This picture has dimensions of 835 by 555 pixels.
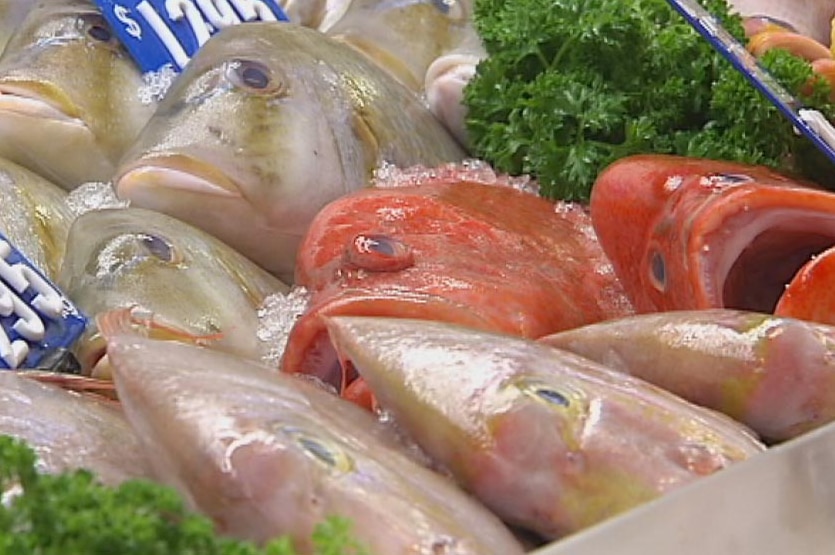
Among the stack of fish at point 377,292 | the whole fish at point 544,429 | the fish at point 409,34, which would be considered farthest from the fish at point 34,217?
the whole fish at point 544,429

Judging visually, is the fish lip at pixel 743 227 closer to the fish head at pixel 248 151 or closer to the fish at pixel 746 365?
the fish at pixel 746 365

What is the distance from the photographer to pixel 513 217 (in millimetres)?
1935

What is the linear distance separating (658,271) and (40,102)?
120 cm

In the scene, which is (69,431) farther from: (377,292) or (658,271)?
(658,271)

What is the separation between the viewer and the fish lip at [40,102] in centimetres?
220

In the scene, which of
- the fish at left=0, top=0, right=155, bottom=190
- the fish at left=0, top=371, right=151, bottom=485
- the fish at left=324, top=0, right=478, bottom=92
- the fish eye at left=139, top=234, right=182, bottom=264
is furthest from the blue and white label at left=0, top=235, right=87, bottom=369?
the fish at left=324, top=0, right=478, bottom=92

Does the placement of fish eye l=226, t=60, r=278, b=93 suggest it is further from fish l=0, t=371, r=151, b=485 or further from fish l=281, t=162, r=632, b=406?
fish l=0, t=371, r=151, b=485

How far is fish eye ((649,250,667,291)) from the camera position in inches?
62.9

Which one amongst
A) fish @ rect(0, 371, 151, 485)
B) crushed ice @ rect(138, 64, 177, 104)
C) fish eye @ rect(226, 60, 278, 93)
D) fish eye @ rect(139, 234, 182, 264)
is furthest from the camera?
crushed ice @ rect(138, 64, 177, 104)

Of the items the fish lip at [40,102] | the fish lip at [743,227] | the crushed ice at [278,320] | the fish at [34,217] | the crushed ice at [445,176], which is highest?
the fish lip at [743,227]

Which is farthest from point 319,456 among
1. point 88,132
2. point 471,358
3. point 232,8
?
point 232,8

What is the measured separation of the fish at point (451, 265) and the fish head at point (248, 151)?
16 cm

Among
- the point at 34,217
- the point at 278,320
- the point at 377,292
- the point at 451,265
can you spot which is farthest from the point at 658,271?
the point at 34,217

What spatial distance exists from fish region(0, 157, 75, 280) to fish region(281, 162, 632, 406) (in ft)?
1.56
